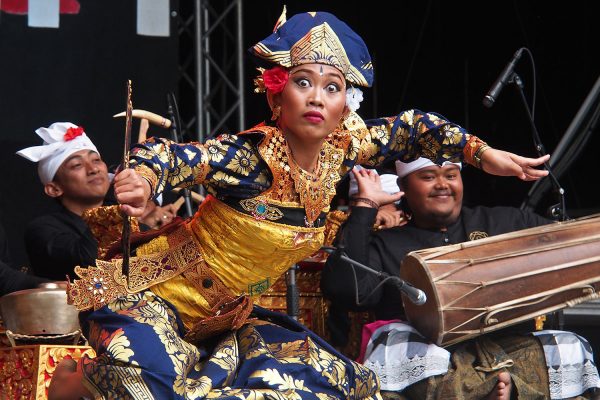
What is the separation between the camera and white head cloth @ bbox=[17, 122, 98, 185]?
5828 mm

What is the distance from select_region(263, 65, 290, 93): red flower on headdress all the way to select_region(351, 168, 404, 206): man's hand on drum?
111 cm

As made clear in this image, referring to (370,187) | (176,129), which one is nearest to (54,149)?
(176,129)

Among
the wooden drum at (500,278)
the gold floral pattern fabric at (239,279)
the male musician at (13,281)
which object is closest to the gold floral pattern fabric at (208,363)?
the gold floral pattern fabric at (239,279)

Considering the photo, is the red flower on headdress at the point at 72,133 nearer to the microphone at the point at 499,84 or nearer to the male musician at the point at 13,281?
the male musician at the point at 13,281

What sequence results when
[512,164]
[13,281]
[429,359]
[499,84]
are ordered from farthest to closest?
[499,84] < [13,281] < [429,359] < [512,164]

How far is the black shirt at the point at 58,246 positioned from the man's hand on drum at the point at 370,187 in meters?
1.42

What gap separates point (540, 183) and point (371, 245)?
1.21 meters

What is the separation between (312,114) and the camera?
12.5ft

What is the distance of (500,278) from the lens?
4.59 metres

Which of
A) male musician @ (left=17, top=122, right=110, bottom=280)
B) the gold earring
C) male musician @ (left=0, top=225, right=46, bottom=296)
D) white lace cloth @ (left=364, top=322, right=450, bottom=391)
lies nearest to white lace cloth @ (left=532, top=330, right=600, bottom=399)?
white lace cloth @ (left=364, top=322, right=450, bottom=391)

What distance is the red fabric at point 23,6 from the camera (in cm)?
668

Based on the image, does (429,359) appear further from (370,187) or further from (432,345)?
(370,187)

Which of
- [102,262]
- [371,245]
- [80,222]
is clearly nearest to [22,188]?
[80,222]

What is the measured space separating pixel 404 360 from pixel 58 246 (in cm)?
196
